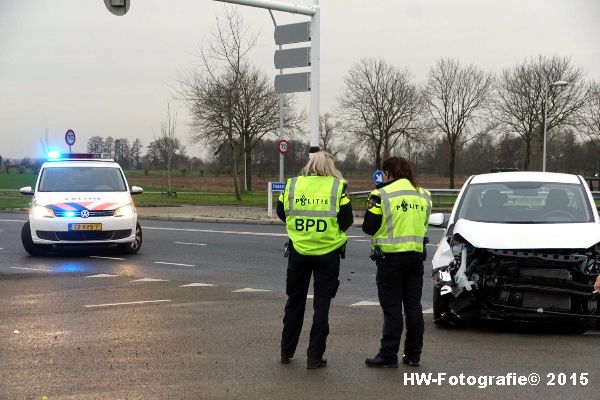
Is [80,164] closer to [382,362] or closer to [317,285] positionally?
[317,285]

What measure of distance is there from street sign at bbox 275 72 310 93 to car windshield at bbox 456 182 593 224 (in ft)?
41.6

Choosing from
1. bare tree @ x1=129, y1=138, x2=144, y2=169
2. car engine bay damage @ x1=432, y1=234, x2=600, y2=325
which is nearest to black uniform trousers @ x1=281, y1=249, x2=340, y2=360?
car engine bay damage @ x1=432, y1=234, x2=600, y2=325

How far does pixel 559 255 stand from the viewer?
7465mm

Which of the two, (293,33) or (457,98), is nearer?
(293,33)

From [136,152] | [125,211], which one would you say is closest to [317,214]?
[125,211]

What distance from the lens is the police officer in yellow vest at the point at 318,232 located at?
248 inches

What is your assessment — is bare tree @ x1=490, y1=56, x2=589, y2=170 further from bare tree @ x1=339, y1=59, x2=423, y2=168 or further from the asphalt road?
the asphalt road

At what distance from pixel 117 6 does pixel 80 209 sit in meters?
3.86

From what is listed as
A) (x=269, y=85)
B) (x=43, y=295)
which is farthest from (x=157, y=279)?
(x=269, y=85)

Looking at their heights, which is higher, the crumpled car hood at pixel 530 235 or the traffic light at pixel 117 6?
the traffic light at pixel 117 6

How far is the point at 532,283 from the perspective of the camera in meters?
7.46

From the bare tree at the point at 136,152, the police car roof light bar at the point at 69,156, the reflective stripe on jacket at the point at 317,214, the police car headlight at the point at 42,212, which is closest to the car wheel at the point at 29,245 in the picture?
the police car headlight at the point at 42,212

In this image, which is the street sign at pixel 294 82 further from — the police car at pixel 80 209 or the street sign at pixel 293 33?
the police car at pixel 80 209

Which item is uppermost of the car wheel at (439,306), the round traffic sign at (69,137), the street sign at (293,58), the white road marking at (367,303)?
the street sign at (293,58)
